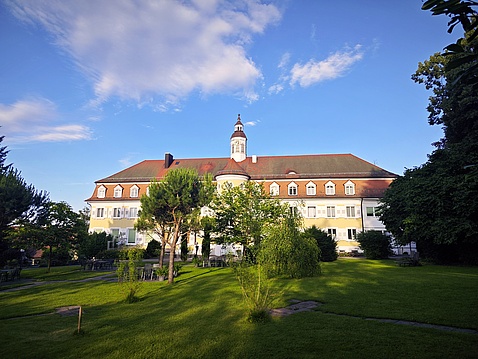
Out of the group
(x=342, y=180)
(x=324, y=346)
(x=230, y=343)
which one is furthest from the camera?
(x=342, y=180)

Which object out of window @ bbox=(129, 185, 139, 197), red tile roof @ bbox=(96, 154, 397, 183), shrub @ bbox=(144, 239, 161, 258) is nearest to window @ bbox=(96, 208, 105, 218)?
red tile roof @ bbox=(96, 154, 397, 183)

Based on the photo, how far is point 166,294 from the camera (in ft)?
45.8

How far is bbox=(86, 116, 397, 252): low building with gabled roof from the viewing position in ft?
133

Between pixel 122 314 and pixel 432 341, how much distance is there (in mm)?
8496

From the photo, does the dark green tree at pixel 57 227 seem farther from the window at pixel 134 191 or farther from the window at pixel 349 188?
the window at pixel 349 188

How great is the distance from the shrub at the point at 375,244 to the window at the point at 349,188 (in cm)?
1127

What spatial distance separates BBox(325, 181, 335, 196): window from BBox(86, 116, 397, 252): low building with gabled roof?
0.41ft

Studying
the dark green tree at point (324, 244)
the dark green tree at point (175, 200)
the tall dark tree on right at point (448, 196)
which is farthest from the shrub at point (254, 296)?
the dark green tree at point (324, 244)

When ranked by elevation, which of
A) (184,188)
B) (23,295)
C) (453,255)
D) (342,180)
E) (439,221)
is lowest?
(23,295)

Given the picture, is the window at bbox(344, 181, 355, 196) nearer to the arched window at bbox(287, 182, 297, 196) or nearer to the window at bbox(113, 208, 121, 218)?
the arched window at bbox(287, 182, 297, 196)

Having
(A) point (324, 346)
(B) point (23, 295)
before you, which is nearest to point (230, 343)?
(A) point (324, 346)

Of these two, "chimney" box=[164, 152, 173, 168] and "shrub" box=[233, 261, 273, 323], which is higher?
"chimney" box=[164, 152, 173, 168]

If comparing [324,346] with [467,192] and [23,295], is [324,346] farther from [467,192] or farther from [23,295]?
[467,192]

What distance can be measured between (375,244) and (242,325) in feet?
83.3
